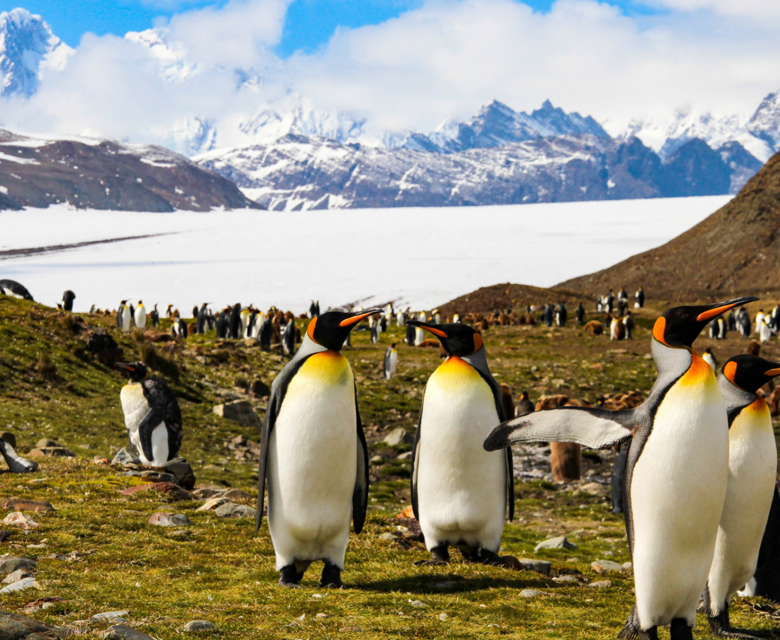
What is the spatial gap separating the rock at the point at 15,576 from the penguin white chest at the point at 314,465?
169 centimetres

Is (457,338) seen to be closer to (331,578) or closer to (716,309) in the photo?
(331,578)

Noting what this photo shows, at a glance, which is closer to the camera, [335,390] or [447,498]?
[335,390]

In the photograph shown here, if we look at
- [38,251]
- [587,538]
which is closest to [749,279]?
[587,538]

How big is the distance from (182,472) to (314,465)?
510cm

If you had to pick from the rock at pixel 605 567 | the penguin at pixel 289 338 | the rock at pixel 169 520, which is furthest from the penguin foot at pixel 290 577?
the penguin at pixel 289 338

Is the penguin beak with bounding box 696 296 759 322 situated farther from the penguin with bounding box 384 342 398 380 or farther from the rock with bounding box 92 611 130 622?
the penguin with bounding box 384 342 398 380

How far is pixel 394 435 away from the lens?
15781 millimetres

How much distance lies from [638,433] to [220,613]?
9.07 feet

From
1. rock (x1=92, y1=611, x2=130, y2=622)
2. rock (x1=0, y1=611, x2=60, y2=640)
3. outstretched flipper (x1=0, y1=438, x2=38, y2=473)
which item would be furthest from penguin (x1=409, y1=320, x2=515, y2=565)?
outstretched flipper (x1=0, y1=438, x2=38, y2=473)

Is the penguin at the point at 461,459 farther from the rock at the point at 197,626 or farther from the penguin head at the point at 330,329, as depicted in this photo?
the rock at the point at 197,626

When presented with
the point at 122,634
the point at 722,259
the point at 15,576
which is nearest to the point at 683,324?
the point at 122,634

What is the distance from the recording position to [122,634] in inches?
147

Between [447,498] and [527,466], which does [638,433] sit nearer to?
[447,498]

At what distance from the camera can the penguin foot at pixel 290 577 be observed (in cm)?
537
